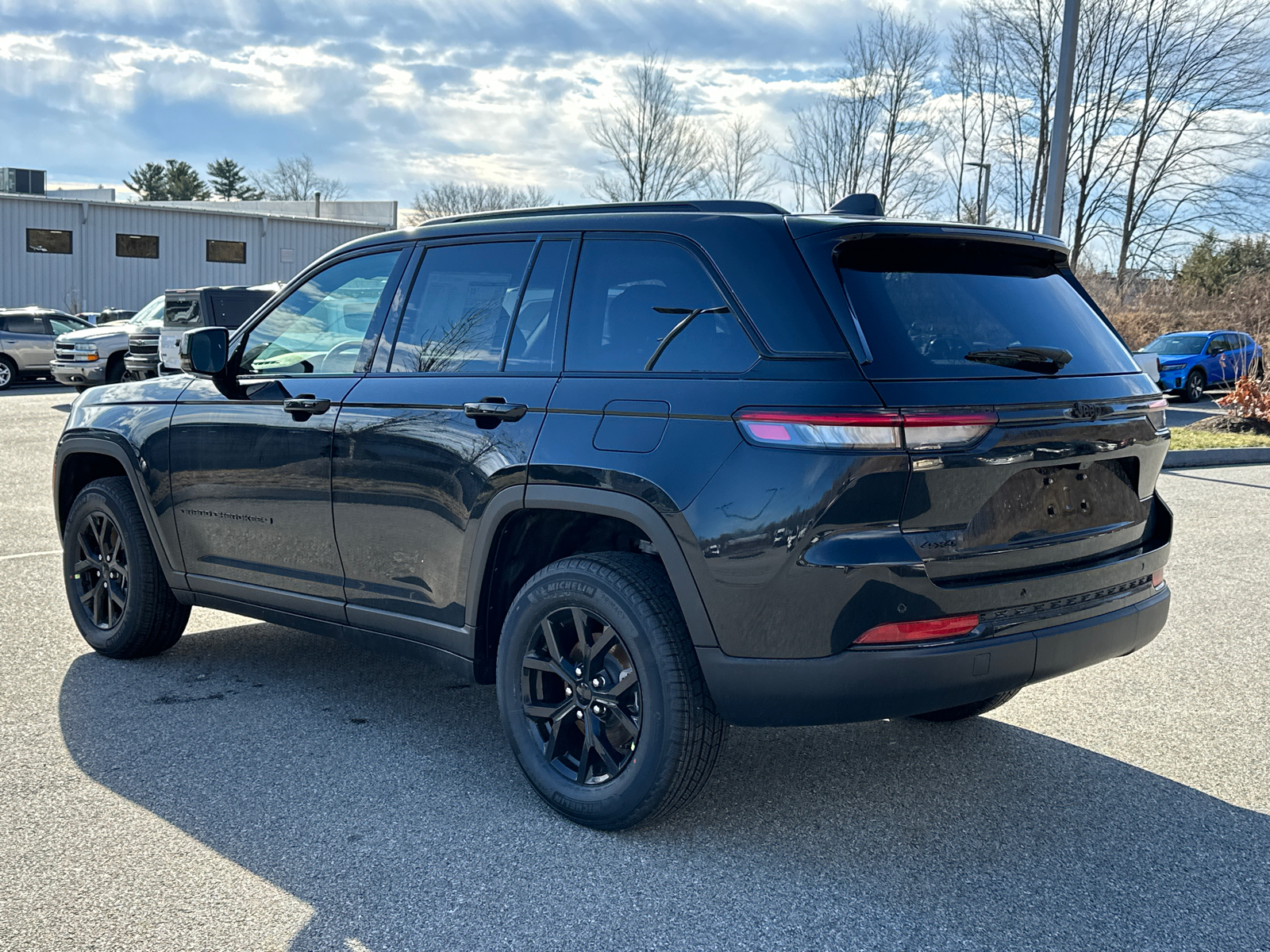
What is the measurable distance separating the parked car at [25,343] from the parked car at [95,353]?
9.03 ft

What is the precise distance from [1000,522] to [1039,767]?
133 cm

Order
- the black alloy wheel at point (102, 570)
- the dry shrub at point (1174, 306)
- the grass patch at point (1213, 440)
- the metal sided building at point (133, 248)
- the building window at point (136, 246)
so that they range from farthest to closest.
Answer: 1. the building window at point (136, 246)
2. the metal sided building at point (133, 248)
3. the dry shrub at point (1174, 306)
4. the grass patch at point (1213, 440)
5. the black alloy wheel at point (102, 570)

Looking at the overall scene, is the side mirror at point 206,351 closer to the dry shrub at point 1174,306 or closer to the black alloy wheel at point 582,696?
the black alloy wheel at point 582,696

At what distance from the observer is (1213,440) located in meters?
16.3

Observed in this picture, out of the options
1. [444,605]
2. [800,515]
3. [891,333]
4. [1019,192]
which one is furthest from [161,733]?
[1019,192]

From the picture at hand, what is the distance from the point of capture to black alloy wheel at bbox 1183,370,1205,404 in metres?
25.8

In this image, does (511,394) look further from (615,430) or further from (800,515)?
(800,515)

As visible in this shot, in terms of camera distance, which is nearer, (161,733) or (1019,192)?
(161,733)

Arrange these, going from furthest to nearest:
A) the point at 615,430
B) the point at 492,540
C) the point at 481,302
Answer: the point at 481,302, the point at 492,540, the point at 615,430

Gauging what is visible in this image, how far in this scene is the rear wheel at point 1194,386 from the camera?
1016 inches

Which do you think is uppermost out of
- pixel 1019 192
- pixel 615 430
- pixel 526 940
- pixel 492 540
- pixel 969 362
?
pixel 1019 192

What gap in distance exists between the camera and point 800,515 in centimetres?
308

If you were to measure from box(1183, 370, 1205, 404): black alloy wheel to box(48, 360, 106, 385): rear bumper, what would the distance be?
22106 mm

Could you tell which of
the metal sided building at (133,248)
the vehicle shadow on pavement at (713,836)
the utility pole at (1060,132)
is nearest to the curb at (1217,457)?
the utility pole at (1060,132)
